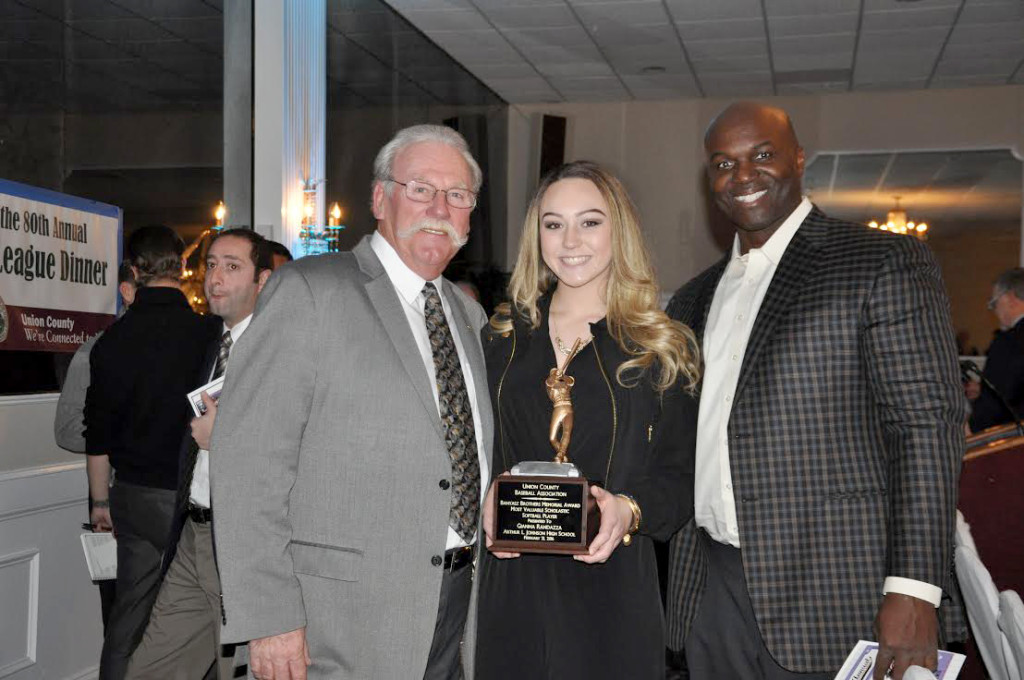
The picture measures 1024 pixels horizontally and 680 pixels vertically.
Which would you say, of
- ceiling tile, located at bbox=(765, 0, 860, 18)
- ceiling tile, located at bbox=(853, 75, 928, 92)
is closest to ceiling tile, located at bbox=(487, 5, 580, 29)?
ceiling tile, located at bbox=(765, 0, 860, 18)

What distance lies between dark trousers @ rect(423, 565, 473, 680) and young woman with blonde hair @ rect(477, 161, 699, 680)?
0.06m

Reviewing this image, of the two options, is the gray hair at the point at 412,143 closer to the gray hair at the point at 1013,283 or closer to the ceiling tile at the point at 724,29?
the gray hair at the point at 1013,283

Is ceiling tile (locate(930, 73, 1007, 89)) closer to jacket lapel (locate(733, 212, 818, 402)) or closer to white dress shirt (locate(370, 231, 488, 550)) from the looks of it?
jacket lapel (locate(733, 212, 818, 402))

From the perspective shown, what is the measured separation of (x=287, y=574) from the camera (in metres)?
2.08

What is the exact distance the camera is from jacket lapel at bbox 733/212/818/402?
2.32 meters

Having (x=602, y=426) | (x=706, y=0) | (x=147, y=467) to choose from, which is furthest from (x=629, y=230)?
(x=706, y=0)

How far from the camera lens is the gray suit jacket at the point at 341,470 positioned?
2.09 meters

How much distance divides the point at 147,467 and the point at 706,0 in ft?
19.4

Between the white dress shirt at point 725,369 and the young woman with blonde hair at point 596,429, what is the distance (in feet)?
0.13

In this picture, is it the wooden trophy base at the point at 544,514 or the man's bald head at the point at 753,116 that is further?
the man's bald head at the point at 753,116

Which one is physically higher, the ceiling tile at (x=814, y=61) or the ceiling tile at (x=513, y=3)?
the ceiling tile at (x=814, y=61)

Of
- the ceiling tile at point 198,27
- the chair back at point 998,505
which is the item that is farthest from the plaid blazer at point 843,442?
the ceiling tile at point 198,27

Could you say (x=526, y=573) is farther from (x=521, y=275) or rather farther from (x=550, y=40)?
(x=550, y=40)

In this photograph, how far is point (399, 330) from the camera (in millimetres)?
2240
